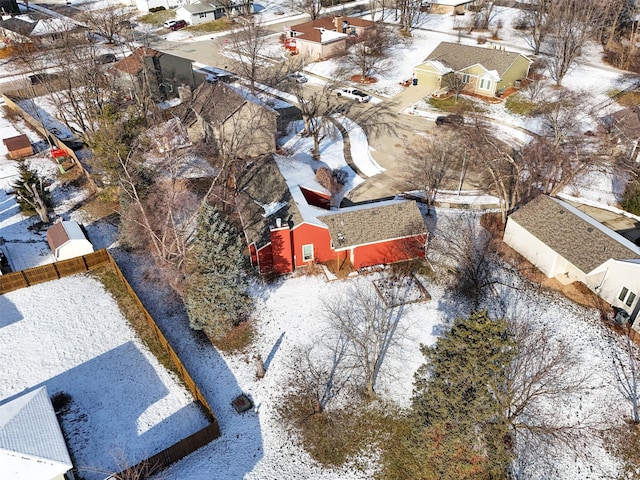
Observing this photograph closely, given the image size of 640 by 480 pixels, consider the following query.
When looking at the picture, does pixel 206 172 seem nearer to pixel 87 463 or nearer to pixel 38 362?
pixel 38 362

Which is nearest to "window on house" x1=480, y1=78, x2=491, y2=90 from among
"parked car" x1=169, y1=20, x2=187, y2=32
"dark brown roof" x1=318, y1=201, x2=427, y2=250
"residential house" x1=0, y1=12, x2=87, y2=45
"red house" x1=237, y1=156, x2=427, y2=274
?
"red house" x1=237, y1=156, x2=427, y2=274

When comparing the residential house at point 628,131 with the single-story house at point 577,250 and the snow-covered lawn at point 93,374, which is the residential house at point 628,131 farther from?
the snow-covered lawn at point 93,374

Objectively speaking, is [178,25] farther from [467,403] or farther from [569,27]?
[467,403]

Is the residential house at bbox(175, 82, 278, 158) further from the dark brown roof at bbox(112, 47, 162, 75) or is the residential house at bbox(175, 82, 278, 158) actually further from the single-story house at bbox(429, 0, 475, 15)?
the single-story house at bbox(429, 0, 475, 15)

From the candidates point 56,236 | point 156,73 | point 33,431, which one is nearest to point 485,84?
point 156,73

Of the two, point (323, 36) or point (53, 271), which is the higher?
point (323, 36)

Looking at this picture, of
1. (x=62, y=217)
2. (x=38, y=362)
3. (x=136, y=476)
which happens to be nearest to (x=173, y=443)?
(x=136, y=476)

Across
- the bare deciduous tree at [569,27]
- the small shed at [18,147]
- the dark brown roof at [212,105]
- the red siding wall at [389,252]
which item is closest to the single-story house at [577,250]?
the red siding wall at [389,252]
